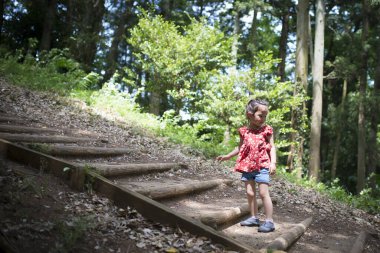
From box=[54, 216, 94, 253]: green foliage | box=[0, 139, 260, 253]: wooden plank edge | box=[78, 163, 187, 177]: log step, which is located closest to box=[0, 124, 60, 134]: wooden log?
box=[0, 139, 260, 253]: wooden plank edge

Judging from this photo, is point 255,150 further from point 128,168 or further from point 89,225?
point 89,225

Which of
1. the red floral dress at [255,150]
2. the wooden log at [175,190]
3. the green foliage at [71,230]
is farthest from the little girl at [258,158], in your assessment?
the green foliage at [71,230]

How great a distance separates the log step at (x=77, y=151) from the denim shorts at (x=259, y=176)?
2.37 meters

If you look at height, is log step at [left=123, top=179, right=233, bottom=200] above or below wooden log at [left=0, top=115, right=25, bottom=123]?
below

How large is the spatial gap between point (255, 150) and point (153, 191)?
4.29 feet

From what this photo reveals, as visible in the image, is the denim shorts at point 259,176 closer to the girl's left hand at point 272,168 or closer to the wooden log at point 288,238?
the girl's left hand at point 272,168

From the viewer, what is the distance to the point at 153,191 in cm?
404

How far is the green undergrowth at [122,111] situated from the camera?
8.50 metres

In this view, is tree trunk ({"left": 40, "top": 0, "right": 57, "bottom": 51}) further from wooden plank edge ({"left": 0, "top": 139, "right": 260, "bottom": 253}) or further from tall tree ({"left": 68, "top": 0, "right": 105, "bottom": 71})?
wooden plank edge ({"left": 0, "top": 139, "right": 260, "bottom": 253})

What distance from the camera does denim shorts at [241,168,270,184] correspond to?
161 inches

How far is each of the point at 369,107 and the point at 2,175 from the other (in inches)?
640

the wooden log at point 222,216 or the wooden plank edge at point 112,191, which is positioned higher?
the wooden plank edge at point 112,191

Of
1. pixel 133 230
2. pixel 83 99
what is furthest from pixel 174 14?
pixel 133 230

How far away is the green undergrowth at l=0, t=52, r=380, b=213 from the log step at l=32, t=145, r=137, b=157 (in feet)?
8.76
